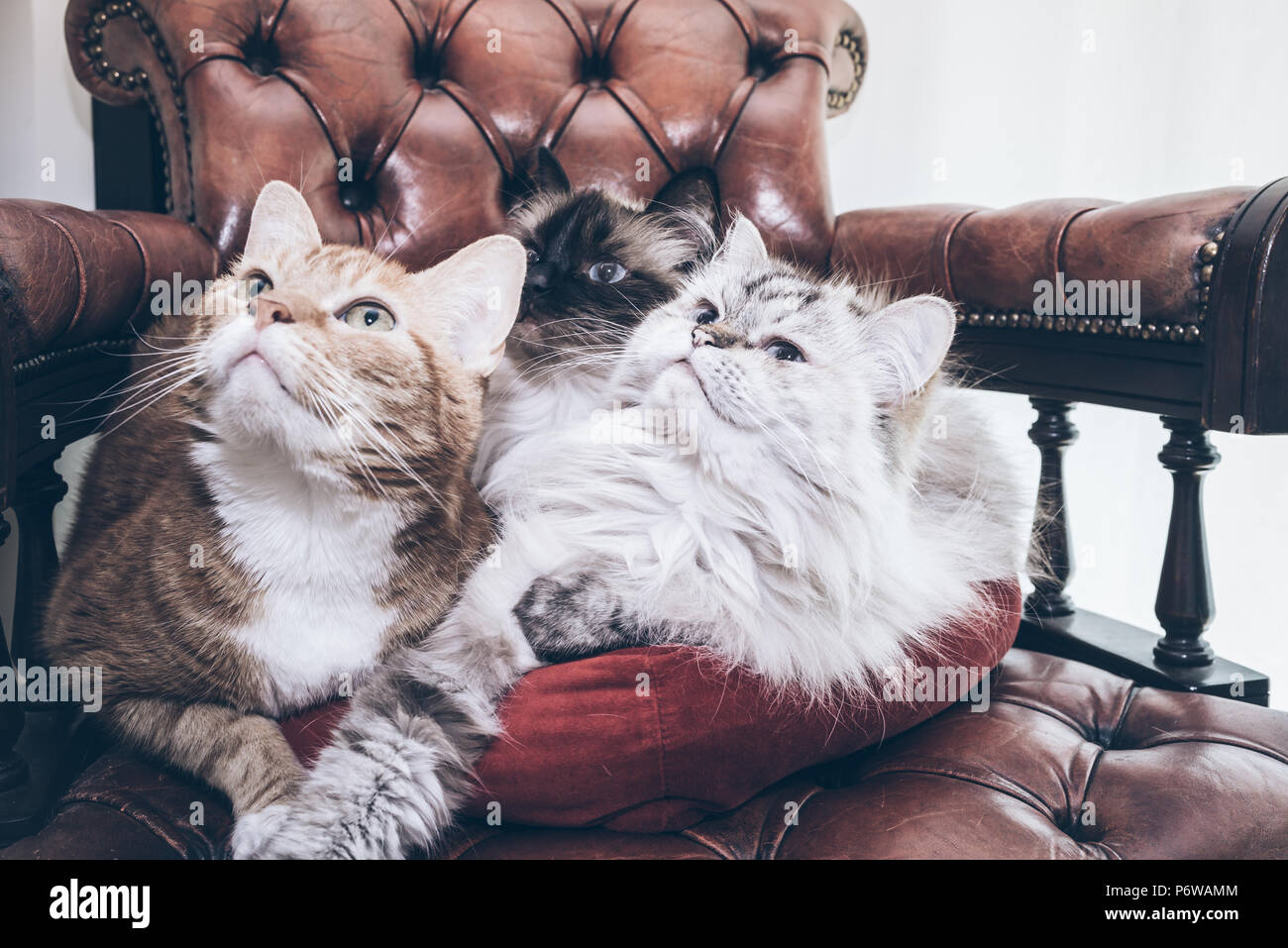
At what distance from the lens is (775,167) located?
1.70 m

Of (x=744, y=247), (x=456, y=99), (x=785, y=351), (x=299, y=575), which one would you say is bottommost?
(x=299, y=575)

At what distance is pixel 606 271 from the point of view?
1.43 metres

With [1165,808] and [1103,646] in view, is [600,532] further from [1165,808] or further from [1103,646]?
[1103,646]

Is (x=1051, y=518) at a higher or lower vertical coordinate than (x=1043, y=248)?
lower

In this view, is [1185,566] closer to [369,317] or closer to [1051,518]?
[1051,518]

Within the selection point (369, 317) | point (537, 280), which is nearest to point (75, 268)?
point (369, 317)

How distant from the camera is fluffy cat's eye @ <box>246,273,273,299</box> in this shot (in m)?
1.04

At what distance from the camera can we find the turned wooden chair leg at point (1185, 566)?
4.03 feet

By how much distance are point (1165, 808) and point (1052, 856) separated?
161 mm

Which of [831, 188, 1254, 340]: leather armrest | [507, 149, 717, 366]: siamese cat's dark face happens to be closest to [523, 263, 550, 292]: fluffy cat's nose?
[507, 149, 717, 366]: siamese cat's dark face

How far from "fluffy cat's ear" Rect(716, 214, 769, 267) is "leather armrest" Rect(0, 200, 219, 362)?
0.76m

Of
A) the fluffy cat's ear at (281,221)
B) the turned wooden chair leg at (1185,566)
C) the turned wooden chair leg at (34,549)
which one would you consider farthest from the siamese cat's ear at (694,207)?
the turned wooden chair leg at (34,549)

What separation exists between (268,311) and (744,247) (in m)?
0.68

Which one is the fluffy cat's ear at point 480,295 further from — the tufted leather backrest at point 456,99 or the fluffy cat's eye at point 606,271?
the tufted leather backrest at point 456,99
